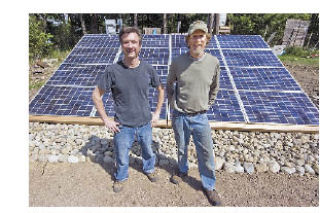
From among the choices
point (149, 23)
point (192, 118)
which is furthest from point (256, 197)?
point (149, 23)

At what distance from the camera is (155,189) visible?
4.54 metres

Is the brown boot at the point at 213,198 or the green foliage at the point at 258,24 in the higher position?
the green foliage at the point at 258,24

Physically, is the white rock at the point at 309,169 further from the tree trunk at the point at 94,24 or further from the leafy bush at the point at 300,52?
the tree trunk at the point at 94,24

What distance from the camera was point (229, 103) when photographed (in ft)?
19.4

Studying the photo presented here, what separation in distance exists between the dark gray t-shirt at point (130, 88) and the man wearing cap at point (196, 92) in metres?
0.41

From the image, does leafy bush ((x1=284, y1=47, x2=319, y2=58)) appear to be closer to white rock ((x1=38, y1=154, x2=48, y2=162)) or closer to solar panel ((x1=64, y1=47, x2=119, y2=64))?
solar panel ((x1=64, y1=47, x2=119, y2=64))

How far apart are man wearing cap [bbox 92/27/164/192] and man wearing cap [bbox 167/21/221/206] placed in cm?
→ 35

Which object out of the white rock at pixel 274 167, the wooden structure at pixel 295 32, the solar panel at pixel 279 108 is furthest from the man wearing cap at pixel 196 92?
the wooden structure at pixel 295 32

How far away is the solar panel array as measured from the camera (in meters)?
5.76

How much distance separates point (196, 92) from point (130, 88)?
1.00 meters

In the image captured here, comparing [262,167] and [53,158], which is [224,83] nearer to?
[262,167]

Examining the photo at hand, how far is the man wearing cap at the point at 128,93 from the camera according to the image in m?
3.35
